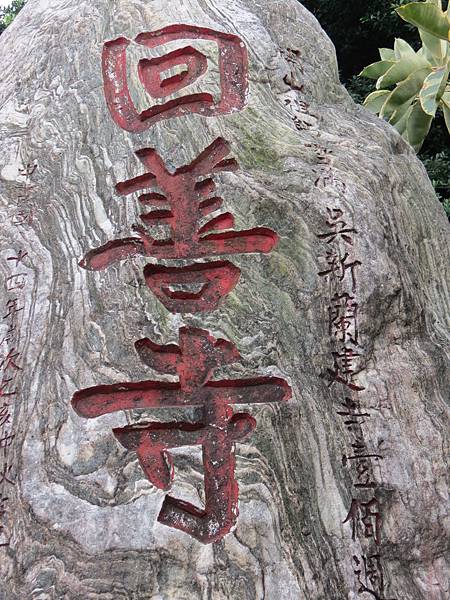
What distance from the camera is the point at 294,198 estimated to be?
2.66 m

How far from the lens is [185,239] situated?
249 centimetres

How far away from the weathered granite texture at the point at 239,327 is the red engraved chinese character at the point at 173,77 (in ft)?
0.17

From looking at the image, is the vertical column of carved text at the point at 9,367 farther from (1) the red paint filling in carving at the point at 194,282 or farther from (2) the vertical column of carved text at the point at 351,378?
(2) the vertical column of carved text at the point at 351,378

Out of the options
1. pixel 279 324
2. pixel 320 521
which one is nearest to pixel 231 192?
pixel 279 324

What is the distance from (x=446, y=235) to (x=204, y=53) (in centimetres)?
139

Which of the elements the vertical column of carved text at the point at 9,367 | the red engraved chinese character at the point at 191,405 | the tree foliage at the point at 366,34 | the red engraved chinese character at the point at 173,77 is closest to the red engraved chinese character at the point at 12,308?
the vertical column of carved text at the point at 9,367

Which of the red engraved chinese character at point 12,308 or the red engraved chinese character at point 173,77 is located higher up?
the red engraved chinese character at point 173,77

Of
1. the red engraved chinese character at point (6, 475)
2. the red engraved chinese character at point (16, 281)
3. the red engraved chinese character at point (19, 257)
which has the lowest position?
the red engraved chinese character at point (6, 475)

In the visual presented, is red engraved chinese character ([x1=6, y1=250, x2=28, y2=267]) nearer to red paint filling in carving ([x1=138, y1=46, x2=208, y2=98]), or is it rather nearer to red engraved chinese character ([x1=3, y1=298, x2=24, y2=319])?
red engraved chinese character ([x1=3, y1=298, x2=24, y2=319])

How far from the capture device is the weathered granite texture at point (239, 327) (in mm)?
2098

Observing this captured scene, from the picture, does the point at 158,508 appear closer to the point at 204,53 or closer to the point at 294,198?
the point at 294,198

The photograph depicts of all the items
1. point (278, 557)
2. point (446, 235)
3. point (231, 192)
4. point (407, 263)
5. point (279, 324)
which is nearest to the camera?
point (278, 557)

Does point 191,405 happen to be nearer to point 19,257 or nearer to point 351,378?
point 351,378

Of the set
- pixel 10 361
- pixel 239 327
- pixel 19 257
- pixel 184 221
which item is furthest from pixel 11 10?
pixel 239 327
